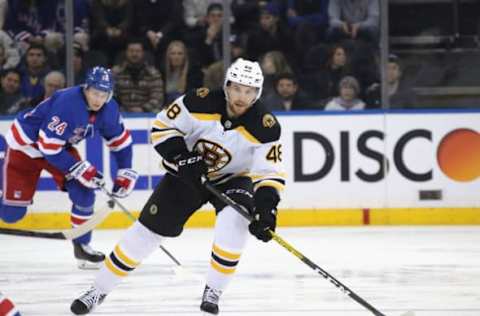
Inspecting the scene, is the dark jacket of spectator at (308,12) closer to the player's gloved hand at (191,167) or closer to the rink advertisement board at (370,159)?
the rink advertisement board at (370,159)

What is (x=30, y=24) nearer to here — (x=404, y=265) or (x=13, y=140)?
(x=13, y=140)

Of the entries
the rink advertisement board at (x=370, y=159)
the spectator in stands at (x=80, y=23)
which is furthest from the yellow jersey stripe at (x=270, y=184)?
the spectator in stands at (x=80, y=23)

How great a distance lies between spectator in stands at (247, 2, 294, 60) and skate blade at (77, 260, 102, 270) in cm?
260

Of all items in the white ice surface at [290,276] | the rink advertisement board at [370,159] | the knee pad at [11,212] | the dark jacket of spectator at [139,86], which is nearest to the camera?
the white ice surface at [290,276]

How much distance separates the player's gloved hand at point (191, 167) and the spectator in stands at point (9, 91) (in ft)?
14.1

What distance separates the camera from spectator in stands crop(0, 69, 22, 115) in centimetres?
905

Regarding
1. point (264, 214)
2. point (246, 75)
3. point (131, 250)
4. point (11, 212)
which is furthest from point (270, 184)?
point (11, 212)

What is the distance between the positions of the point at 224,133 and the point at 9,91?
4350mm

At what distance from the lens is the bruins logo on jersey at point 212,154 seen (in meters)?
5.03

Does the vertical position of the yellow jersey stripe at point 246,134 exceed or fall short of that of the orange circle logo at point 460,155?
it exceeds it

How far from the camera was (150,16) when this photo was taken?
358 inches

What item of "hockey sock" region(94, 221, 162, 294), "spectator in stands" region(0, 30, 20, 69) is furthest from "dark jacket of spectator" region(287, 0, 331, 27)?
"hockey sock" region(94, 221, 162, 294)

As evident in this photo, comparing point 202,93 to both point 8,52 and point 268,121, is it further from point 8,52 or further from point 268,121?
point 8,52

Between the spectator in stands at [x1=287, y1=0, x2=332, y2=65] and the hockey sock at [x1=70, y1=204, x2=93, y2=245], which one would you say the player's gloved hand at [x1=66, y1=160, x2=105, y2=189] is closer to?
the hockey sock at [x1=70, y1=204, x2=93, y2=245]
